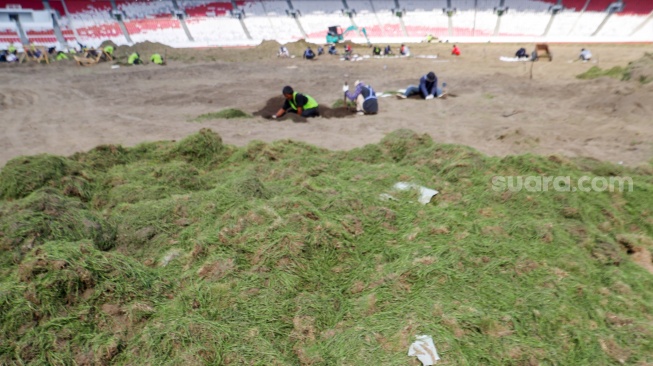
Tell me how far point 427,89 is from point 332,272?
37.1 feet

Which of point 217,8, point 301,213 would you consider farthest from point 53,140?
point 217,8

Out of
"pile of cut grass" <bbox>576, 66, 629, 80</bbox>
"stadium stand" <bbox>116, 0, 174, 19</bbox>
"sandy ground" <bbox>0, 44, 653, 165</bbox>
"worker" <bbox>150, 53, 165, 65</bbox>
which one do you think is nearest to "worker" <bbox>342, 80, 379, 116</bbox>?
"sandy ground" <bbox>0, 44, 653, 165</bbox>

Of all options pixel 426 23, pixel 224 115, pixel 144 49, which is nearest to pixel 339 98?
pixel 224 115

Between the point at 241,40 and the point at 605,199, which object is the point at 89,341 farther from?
the point at 241,40

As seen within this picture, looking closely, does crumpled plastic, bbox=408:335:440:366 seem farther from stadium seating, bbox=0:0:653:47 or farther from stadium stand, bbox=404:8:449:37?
stadium stand, bbox=404:8:449:37

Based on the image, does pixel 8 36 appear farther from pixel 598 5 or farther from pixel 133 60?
pixel 598 5

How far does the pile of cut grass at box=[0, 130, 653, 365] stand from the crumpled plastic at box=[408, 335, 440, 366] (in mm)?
73

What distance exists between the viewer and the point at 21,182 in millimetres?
6570

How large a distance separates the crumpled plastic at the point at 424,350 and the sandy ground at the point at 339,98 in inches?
275

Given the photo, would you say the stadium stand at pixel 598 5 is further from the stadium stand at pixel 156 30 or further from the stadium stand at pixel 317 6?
the stadium stand at pixel 156 30

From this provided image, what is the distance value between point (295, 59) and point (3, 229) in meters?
23.5

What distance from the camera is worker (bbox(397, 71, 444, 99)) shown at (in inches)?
557

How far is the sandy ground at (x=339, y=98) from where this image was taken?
10.2 meters

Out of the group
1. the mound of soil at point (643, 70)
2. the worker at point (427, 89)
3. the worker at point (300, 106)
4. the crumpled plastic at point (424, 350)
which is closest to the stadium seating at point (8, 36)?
the worker at point (300, 106)
